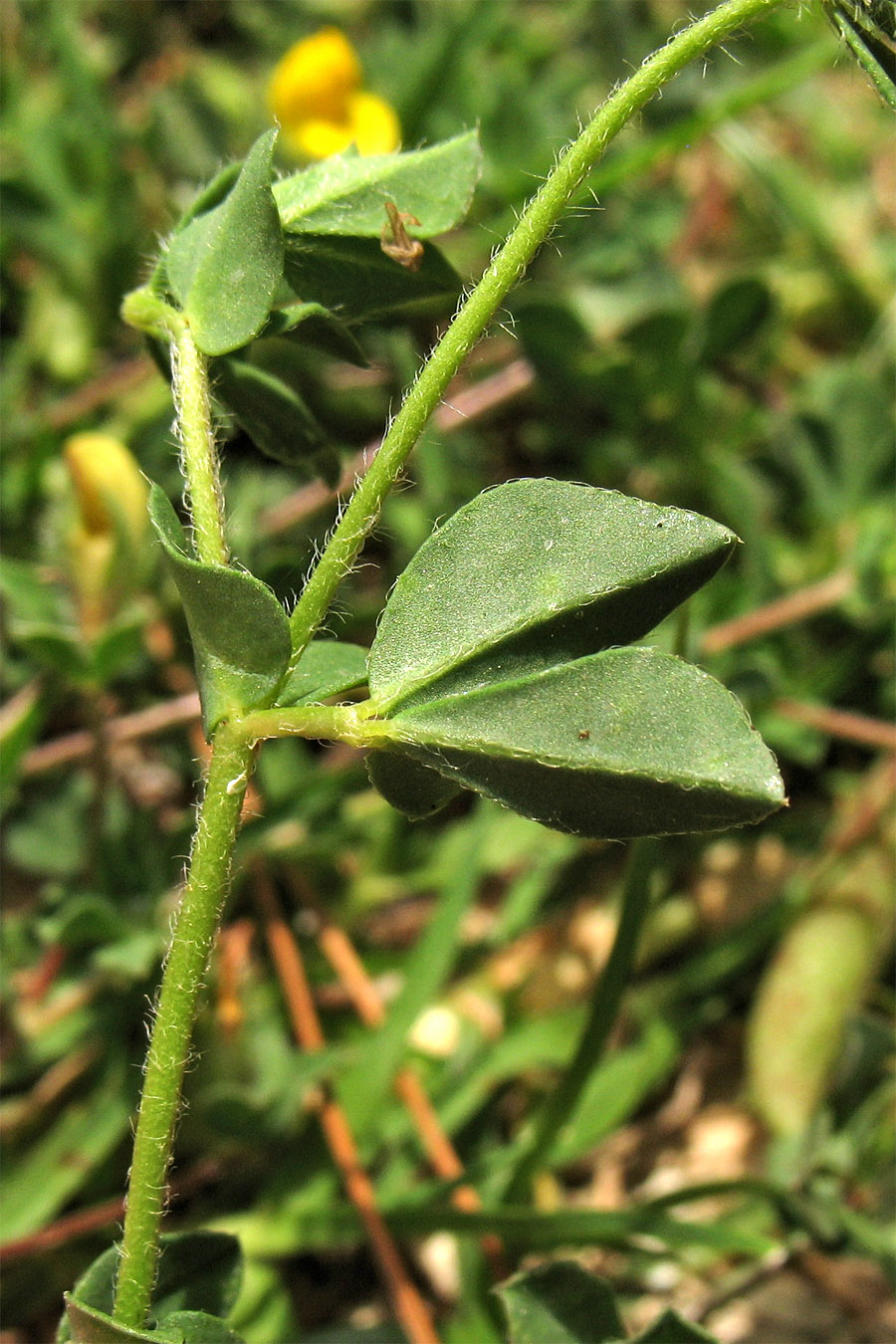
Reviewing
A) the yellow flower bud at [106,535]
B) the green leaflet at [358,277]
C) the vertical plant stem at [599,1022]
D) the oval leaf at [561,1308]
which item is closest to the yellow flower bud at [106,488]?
the yellow flower bud at [106,535]

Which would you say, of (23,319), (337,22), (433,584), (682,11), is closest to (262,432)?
(433,584)

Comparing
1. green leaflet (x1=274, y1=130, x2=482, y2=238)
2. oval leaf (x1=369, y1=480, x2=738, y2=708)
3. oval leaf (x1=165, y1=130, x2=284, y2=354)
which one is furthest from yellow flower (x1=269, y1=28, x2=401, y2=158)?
oval leaf (x1=369, y1=480, x2=738, y2=708)

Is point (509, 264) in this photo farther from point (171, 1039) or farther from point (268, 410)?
point (171, 1039)

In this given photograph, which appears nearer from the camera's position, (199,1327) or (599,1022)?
(199,1327)

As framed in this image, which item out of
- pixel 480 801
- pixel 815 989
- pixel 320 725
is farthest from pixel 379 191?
pixel 815 989

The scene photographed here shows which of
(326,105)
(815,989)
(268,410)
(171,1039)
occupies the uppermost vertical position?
(326,105)

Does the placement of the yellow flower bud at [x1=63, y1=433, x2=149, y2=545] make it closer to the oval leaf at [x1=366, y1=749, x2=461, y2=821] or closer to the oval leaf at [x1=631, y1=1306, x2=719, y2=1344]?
the oval leaf at [x1=366, y1=749, x2=461, y2=821]

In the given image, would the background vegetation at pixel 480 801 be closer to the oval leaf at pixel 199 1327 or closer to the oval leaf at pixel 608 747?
the oval leaf at pixel 608 747
